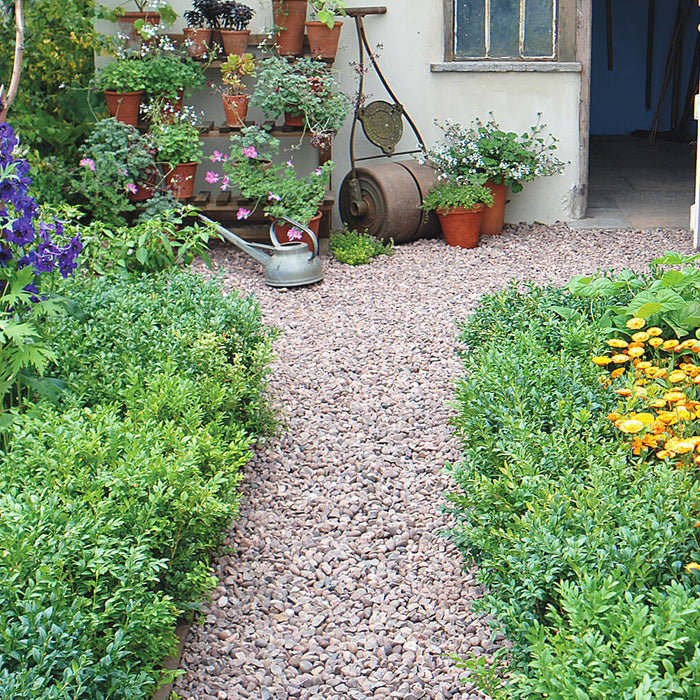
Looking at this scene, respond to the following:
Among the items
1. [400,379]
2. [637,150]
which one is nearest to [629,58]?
[637,150]

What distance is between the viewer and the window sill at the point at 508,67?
678 cm

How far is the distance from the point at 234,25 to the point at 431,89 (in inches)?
63.8

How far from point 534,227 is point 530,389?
4429 mm

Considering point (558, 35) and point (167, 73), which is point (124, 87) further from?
point (558, 35)

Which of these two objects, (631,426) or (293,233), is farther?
(293,233)

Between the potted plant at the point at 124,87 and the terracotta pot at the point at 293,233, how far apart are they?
133cm

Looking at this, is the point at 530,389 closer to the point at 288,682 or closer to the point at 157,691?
the point at 288,682

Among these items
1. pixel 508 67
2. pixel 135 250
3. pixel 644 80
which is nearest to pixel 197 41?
pixel 508 67

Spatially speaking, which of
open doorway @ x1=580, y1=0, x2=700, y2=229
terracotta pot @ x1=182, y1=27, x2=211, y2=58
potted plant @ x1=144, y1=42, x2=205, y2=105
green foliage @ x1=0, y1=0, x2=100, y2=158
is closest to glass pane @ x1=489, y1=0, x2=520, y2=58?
terracotta pot @ x1=182, y1=27, x2=211, y2=58

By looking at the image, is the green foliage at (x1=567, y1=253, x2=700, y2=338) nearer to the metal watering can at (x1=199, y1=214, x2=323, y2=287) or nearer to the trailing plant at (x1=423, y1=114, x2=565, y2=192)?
the metal watering can at (x1=199, y1=214, x2=323, y2=287)

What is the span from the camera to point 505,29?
6832 millimetres

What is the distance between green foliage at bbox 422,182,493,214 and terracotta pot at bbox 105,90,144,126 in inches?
84.3

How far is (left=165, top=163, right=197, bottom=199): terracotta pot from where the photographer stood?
6.03m

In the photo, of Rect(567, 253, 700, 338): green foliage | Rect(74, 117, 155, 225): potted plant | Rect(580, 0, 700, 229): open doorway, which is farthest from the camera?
Rect(580, 0, 700, 229): open doorway
